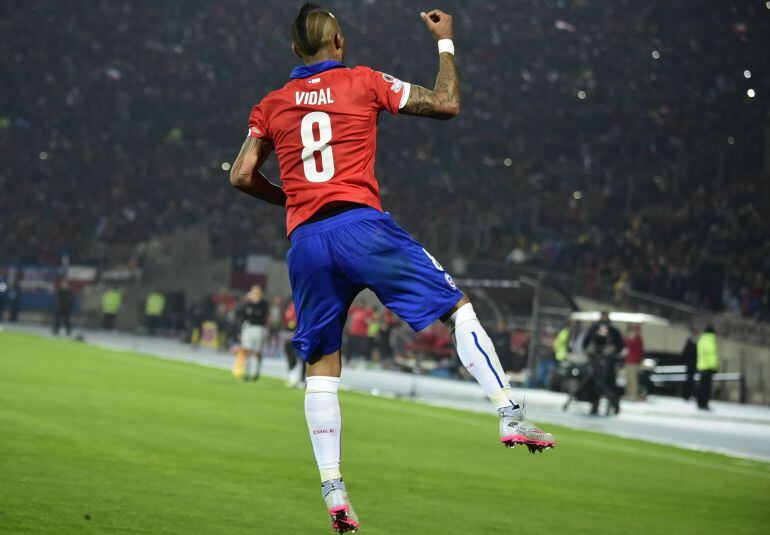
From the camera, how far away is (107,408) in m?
14.6

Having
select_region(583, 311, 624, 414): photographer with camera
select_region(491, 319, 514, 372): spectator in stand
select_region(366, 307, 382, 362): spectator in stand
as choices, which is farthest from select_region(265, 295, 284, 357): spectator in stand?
select_region(583, 311, 624, 414): photographer with camera

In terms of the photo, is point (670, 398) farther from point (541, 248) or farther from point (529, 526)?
point (529, 526)

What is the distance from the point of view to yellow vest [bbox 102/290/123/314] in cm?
4212

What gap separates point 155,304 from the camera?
1713 inches

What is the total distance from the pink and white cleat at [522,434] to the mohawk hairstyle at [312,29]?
6.39 feet

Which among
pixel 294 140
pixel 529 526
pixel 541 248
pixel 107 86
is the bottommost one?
pixel 529 526

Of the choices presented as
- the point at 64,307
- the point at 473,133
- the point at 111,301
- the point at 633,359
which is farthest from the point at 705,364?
the point at 111,301

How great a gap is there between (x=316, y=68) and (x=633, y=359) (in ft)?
77.8

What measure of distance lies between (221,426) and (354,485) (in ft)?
14.6

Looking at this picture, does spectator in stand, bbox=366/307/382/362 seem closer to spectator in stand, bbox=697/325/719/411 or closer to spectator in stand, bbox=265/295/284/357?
spectator in stand, bbox=265/295/284/357

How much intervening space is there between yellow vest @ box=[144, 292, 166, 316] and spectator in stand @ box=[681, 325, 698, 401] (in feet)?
69.0

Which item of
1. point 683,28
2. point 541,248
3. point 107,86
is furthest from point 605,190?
point 107,86

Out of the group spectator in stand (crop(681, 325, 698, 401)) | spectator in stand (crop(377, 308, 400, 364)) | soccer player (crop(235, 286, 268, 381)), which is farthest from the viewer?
spectator in stand (crop(377, 308, 400, 364))

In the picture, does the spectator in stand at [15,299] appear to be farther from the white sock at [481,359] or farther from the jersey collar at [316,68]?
the white sock at [481,359]
